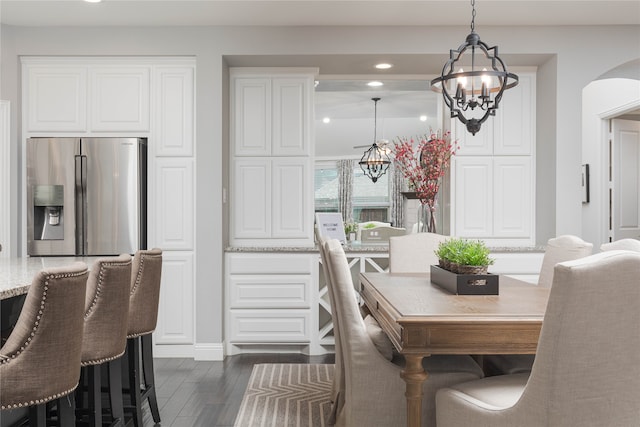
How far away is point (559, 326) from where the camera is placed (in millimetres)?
1397

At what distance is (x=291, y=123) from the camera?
451 cm

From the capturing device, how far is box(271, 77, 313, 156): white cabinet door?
4.51 m

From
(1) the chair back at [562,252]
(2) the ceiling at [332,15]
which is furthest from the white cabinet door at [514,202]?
(1) the chair back at [562,252]

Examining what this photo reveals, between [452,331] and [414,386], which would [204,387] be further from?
[452,331]

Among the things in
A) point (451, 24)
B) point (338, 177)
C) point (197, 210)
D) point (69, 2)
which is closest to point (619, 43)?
point (451, 24)

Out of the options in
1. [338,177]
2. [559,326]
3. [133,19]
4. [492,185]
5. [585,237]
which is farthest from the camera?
[338,177]

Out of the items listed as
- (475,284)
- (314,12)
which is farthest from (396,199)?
(475,284)

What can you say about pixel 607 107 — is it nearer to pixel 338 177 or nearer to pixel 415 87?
pixel 415 87

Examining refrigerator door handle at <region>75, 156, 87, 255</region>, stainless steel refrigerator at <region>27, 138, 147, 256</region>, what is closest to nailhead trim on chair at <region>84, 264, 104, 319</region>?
stainless steel refrigerator at <region>27, 138, 147, 256</region>

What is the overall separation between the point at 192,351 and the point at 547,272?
2727mm

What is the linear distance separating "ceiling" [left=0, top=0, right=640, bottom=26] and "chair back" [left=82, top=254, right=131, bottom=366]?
2441 millimetres

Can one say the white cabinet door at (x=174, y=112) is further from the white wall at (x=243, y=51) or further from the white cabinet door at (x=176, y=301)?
the white cabinet door at (x=176, y=301)

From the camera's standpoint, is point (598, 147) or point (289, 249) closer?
point (289, 249)

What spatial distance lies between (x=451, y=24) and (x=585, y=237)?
3.40 m
